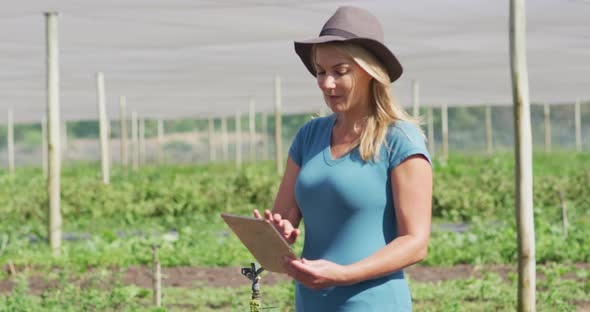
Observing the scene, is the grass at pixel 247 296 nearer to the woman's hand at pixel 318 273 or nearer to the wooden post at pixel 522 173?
the wooden post at pixel 522 173

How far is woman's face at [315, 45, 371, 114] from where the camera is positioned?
7.92 ft

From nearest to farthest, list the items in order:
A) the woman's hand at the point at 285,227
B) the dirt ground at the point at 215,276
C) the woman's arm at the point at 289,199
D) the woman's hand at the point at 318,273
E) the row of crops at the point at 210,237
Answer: the woman's hand at the point at 318,273, the woman's hand at the point at 285,227, the woman's arm at the point at 289,199, the row of crops at the point at 210,237, the dirt ground at the point at 215,276

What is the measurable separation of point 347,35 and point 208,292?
5727 millimetres

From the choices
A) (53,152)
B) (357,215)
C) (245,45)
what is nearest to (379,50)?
(357,215)

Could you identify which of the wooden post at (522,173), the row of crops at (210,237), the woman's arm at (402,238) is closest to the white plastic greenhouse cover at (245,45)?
the row of crops at (210,237)

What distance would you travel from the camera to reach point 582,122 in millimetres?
58125

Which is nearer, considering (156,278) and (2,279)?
(156,278)

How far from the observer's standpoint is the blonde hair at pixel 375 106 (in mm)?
2406

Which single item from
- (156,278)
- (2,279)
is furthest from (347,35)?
(2,279)

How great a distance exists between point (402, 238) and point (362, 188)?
14 centimetres

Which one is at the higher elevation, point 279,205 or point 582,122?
point 279,205

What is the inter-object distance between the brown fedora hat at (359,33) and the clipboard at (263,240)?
0.44m

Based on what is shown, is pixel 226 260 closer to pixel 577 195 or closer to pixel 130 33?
pixel 130 33

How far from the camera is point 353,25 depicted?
7.88ft
